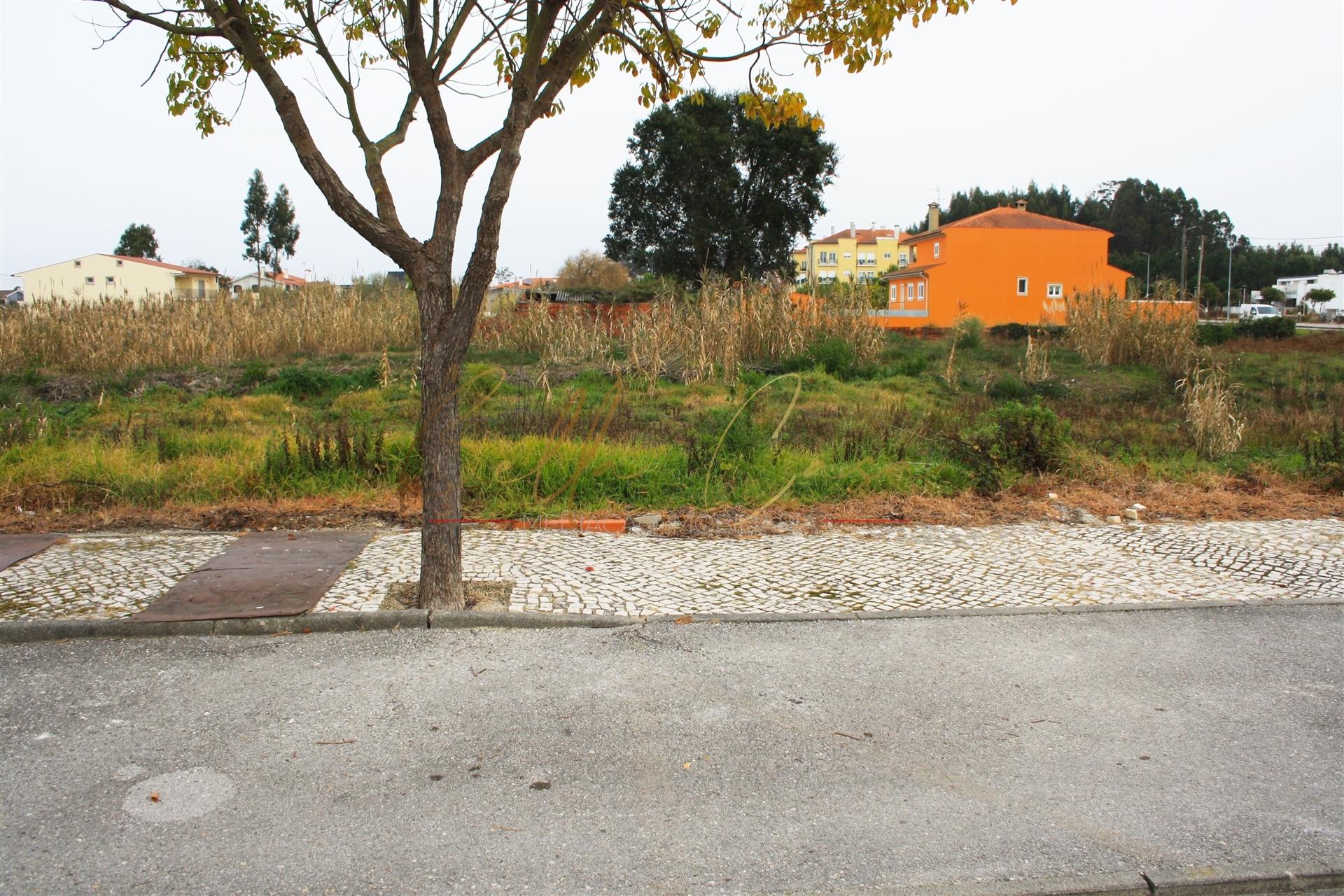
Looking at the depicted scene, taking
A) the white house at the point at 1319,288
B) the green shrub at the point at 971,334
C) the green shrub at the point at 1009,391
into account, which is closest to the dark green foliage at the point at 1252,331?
the green shrub at the point at 971,334

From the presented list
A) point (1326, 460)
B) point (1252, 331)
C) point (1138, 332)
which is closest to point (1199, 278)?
point (1252, 331)

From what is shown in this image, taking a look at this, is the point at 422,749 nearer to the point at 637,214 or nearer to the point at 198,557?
the point at 198,557

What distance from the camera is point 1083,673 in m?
4.93

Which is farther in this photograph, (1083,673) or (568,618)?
(568,618)

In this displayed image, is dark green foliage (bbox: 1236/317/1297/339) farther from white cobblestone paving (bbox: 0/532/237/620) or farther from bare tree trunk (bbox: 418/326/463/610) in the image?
white cobblestone paving (bbox: 0/532/237/620)

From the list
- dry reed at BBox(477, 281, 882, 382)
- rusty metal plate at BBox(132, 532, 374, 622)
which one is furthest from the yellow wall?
rusty metal plate at BBox(132, 532, 374, 622)

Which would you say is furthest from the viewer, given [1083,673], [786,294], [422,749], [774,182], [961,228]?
[961,228]

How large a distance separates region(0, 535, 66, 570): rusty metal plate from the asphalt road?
1.77 m

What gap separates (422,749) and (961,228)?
4869 cm

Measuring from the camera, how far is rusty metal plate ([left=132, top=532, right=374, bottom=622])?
5.50 meters

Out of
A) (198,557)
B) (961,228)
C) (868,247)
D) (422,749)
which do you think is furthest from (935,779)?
(868,247)

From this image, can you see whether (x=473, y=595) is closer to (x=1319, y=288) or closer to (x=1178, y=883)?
(x=1178, y=883)

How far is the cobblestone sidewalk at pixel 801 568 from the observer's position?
234 inches

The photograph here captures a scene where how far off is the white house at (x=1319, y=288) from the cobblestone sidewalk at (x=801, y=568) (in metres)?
60.3
